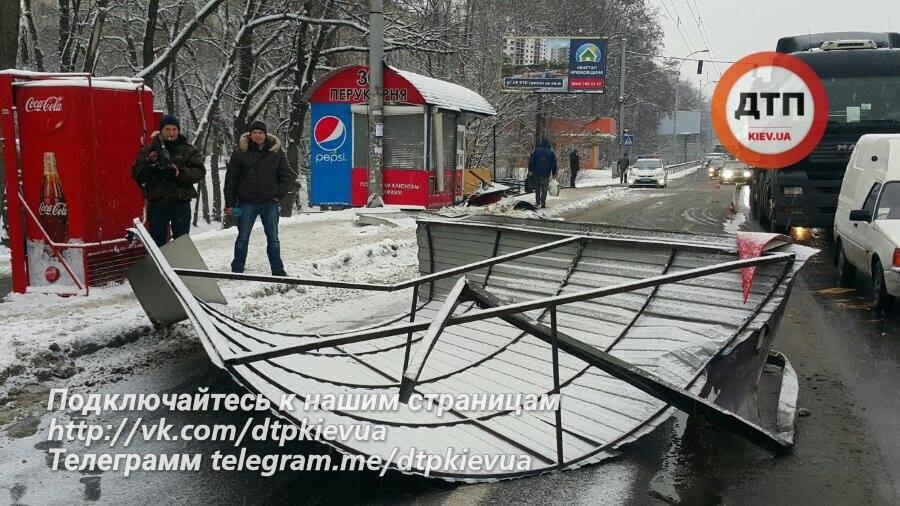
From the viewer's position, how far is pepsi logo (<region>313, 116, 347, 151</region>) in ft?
65.6

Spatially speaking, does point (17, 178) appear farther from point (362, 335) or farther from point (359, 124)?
point (359, 124)

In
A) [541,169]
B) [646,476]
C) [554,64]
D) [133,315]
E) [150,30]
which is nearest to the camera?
[646,476]

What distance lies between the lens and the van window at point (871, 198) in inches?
396

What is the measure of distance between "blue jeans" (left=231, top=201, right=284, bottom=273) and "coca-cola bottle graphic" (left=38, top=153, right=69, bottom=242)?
1.92 metres

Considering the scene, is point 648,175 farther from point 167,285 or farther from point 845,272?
point 167,285

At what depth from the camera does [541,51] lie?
41.2 metres

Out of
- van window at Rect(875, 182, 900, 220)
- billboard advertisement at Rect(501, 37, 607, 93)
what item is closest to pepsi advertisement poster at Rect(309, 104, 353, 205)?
van window at Rect(875, 182, 900, 220)

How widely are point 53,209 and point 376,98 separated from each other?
930 centimetres

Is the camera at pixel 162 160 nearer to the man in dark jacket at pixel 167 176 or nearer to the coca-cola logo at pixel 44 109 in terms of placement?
the man in dark jacket at pixel 167 176

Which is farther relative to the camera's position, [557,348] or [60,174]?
[60,174]

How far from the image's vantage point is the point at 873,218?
9695mm

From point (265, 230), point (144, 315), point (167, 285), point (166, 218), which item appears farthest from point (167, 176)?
point (167, 285)

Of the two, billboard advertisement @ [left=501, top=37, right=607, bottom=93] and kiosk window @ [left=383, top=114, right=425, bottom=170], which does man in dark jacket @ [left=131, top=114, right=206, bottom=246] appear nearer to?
kiosk window @ [left=383, top=114, right=425, bottom=170]

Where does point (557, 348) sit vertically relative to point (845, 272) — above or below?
above
